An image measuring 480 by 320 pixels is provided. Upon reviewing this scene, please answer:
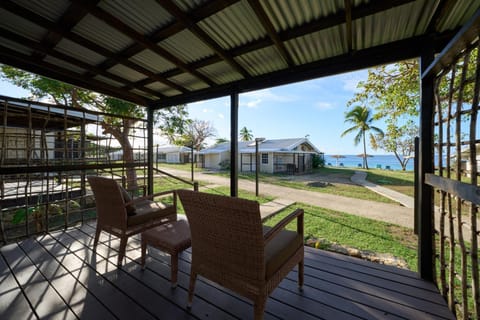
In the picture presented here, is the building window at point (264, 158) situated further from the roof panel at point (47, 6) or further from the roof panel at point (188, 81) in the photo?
the roof panel at point (47, 6)

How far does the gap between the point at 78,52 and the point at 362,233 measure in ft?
17.2

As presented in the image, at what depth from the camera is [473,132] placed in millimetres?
1291

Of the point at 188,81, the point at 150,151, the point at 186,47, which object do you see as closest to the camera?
the point at 186,47

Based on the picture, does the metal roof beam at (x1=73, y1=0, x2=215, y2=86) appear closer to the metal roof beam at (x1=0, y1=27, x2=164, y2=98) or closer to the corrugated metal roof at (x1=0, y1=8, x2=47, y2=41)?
the corrugated metal roof at (x1=0, y1=8, x2=47, y2=41)

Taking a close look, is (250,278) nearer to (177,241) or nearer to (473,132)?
(177,241)

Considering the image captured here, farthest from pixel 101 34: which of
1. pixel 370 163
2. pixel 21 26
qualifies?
pixel 370 163

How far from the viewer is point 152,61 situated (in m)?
2.57

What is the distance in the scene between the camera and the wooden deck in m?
1.52

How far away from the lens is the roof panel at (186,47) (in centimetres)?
207

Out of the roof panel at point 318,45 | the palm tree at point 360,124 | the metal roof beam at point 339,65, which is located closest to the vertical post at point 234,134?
the metal roof beam at point 339,65

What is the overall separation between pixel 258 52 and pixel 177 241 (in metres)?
2.19

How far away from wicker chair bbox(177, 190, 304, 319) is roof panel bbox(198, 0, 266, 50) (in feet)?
5.17

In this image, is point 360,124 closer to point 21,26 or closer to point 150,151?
point 150,151

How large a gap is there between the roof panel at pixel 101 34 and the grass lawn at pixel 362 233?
12.6ft
